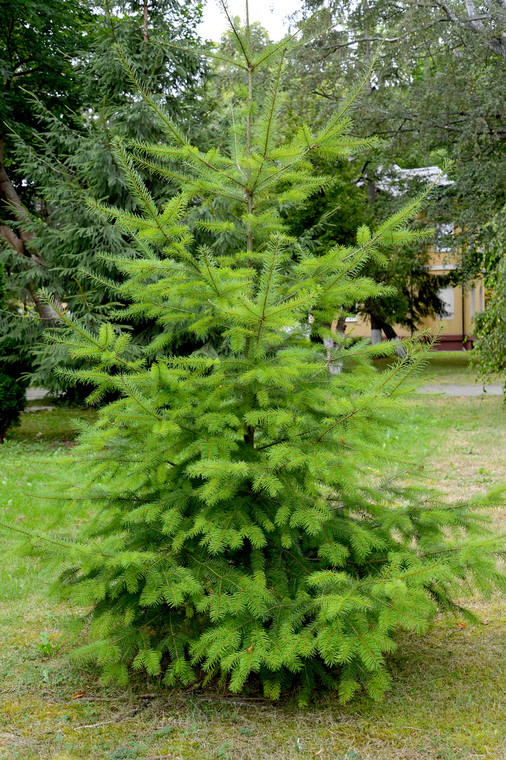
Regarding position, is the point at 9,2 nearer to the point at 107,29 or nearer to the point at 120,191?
the point at 107,29

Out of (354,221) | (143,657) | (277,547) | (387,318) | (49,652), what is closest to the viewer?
(143,657)

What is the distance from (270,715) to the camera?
3158mm

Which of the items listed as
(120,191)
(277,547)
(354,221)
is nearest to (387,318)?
(354,221)

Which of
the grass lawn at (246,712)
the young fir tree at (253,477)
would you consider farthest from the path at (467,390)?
the young fir tree at (253,477)

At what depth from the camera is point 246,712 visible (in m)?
3.20

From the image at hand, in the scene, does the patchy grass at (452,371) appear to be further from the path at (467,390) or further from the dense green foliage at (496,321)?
the dense green foliage at (496,321)

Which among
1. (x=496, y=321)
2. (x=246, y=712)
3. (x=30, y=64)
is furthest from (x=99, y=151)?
(x=246, y=712)

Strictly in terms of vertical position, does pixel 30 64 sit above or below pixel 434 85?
above

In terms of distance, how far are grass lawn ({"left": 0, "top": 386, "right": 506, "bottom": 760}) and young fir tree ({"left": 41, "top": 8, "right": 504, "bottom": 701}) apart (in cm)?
17

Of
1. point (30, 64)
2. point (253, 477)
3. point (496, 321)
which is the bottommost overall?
point (253, 477)

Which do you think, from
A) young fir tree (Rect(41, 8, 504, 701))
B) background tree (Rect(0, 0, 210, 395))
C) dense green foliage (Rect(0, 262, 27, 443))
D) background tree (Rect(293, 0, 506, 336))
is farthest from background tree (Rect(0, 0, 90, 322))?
young fir tree (Rect(41, 8, 504, 701))

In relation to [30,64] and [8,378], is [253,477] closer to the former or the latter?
[8,378]

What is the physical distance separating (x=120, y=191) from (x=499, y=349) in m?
6.54

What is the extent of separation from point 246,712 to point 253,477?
114 cm
